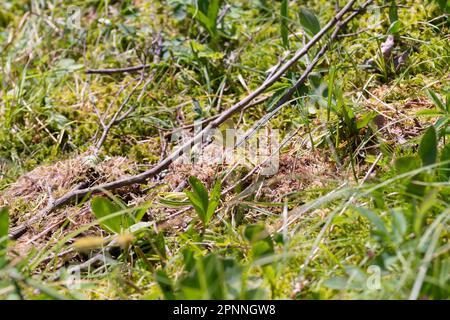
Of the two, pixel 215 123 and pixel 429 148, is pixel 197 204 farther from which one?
pixel 429 148

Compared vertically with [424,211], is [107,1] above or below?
above

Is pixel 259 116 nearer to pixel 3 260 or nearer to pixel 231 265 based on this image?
pixel 231 265

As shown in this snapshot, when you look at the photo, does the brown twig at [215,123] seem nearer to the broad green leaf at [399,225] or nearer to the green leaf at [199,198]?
the green leaf at [199,198]

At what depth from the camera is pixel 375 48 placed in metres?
2.68

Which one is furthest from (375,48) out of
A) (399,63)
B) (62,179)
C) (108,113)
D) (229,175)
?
(62,179)

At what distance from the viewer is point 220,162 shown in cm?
238

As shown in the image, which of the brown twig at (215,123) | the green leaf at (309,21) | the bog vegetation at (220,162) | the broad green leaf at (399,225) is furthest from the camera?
the green leaf at (309,21)

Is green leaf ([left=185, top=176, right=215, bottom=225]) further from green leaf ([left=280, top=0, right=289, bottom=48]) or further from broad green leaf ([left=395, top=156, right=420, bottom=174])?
green leaf ([left=280, top=0, right=289, bottom=48])

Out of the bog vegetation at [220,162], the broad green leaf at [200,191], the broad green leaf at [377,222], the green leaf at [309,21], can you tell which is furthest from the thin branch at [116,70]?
the broad green leaf at [377,222]

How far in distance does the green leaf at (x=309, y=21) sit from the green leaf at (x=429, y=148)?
38.5 inches

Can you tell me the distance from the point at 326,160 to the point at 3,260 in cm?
118

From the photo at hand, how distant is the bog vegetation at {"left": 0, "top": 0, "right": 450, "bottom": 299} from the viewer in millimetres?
1625

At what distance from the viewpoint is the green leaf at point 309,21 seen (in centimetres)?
258

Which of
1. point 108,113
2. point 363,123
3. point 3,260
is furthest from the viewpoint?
point 108,113
